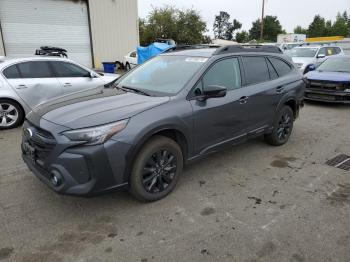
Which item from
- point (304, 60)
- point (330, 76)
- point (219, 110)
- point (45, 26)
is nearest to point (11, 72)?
point (219, 110)

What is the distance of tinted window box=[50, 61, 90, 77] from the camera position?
6969mm

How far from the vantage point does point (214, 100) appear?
388 centimetres

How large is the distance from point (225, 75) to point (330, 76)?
6.06 m

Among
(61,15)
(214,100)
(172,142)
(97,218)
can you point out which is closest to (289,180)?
(214,100)

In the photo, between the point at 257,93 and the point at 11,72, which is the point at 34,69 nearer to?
the point at 11,72

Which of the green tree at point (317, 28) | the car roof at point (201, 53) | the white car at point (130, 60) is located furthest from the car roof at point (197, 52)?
the green tree at point (317, 28)

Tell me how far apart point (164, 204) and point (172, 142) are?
2.34ft

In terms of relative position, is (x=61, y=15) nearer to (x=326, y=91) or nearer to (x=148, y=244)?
(x=326, y=91)

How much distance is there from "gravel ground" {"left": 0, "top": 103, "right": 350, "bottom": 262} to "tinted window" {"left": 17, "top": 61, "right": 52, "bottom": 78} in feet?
8.57

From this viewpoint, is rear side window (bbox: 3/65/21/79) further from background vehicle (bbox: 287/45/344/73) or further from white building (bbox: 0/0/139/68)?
background vehicle (bbox: 287/45/344/73)

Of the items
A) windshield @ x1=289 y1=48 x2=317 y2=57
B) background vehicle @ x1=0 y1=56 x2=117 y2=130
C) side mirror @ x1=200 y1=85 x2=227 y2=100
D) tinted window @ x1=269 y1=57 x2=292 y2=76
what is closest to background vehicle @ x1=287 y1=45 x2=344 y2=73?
windshield @ x1=289 y1=48 x2=317 y2=57

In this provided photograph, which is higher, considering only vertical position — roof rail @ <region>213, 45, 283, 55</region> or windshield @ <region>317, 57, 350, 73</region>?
roof rail @ <region>213, 45, 283, 55</region>

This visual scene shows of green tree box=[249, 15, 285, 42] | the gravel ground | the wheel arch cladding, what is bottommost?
the gravel ground

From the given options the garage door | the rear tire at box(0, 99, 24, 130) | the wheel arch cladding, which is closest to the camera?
the wheel arch cladding
